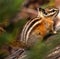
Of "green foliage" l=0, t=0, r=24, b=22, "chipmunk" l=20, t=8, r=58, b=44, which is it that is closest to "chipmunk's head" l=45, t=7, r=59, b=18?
"chipmunk" l=20, t=8, r=58, b=44

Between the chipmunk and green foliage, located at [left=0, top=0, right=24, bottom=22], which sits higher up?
the chipmunk

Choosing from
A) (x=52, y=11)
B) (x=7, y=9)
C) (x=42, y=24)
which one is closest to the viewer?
(x=7, y=9)

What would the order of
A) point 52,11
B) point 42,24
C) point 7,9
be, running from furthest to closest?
1. point 42,24
2. point 52,11
3. point 7,9

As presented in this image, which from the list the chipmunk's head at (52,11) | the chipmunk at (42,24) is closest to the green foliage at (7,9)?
the chipmunk at (42,24)

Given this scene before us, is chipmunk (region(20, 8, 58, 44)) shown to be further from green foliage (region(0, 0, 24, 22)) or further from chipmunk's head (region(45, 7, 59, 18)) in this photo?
green foliage (region(0, 0, 24, 22))

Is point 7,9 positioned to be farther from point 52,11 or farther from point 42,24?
point 42,24

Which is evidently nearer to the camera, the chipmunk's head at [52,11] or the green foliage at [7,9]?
the green foliage at [7,9]

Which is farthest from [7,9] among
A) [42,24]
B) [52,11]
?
[42,24]

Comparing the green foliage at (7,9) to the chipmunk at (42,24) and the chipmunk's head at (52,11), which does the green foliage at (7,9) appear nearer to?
the chipmunk at (42,24)

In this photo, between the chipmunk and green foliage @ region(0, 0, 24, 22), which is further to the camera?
the chipmunk
